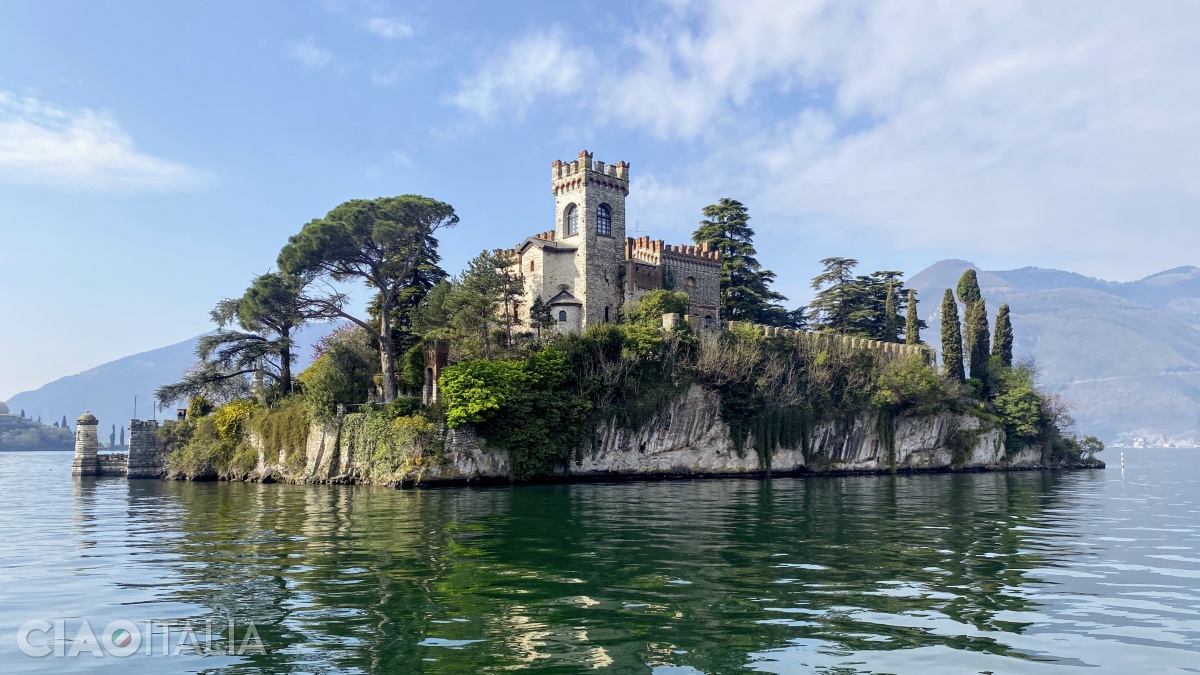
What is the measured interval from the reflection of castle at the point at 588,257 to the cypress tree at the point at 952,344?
20.8 meters

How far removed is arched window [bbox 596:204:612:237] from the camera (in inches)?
2381

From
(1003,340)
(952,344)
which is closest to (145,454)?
(952,344)

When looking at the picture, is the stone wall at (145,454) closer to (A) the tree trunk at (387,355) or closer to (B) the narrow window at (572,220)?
(A) the tree trunk at (387,355)

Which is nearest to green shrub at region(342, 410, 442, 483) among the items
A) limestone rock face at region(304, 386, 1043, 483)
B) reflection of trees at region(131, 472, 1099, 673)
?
limestone rock face at region(304, 386, 1043, 483)

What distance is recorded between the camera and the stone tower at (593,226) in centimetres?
5888

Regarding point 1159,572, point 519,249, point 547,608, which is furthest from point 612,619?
point 519,249

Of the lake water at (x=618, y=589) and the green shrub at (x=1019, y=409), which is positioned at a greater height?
the green shrub at (x=1019, y=409)

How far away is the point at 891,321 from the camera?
7325cm

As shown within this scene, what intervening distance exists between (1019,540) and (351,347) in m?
42.1

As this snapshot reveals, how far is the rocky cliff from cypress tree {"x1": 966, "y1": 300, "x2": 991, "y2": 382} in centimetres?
609

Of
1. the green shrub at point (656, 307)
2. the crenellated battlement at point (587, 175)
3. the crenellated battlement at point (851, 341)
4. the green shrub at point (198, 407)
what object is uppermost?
the crenellated battlement at point (587, 175)

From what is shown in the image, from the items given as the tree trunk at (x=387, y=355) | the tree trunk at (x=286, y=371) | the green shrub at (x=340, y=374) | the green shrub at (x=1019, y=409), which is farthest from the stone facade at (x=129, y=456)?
the green shrub at (x=1019, y=409)

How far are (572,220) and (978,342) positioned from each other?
3751cm

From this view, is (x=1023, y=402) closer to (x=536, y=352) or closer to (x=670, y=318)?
(x=670, y=318)
